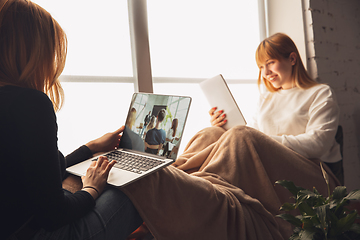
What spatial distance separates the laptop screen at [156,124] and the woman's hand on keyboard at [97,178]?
237 millimetres

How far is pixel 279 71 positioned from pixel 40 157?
1.45m

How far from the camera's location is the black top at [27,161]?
0.57 metres

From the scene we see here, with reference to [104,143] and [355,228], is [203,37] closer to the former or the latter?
[104,143]

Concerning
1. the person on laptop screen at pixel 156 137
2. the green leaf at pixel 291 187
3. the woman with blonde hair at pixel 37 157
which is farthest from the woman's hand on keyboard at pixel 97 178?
the green leaf at pixel 291 187

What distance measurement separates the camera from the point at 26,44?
67cm

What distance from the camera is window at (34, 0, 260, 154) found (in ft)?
4.45

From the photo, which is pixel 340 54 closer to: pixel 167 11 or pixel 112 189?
pixel 167 11

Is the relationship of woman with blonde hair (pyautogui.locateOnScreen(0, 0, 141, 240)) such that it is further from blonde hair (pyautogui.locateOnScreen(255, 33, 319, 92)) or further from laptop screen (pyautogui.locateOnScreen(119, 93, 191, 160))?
blonde hair (pyautogui.locateOnScreen(255, 33, 319, 92))

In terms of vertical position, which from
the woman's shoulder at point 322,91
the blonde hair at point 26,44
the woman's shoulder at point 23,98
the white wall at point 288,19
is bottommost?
the woman's shoulder at point 322,91

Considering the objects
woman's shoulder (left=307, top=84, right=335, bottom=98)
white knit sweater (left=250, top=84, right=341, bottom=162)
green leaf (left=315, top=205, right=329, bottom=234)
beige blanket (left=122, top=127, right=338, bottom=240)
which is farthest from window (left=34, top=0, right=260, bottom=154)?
green leaf (left=315, top=205, right=329, bottom=234)

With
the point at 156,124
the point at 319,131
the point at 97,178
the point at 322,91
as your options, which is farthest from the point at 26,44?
the point at 322,91

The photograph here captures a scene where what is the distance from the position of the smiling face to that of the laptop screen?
86 centimetres

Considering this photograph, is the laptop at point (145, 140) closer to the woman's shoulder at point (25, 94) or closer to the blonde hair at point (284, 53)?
the woman's shoulder at point (25, 94)

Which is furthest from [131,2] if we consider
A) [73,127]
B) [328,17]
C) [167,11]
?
[328,17]
